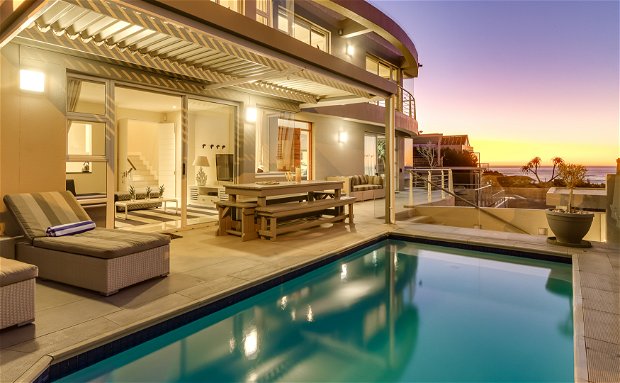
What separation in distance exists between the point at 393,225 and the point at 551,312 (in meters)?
3.92

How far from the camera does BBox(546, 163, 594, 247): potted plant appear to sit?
5.61m

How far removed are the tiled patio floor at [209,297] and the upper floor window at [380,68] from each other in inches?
369

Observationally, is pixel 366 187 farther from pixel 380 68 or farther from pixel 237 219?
pixel 237 219

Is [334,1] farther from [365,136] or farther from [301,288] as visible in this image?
[301,288]

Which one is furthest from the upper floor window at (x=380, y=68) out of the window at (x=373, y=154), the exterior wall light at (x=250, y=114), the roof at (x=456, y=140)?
the roof at (x=456, y=140)

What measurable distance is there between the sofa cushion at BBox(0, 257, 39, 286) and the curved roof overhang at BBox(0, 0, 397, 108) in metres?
2.13

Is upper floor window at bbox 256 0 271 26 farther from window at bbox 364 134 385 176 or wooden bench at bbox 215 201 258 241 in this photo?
window at bbox 364 134 385 176

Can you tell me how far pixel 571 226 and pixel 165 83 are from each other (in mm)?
7024

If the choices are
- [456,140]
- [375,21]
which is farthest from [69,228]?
[456,140]

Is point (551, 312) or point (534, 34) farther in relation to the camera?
point (534, 34)

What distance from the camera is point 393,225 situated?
24.8ft

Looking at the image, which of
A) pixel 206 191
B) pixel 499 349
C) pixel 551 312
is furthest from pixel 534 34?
pixel 499 349

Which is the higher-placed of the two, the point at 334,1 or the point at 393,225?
the point at 334,1

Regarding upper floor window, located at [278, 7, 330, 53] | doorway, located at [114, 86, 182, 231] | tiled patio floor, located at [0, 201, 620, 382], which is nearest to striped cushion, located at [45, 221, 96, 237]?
tiled patio floor, located at [0, 201, 620, 382]
